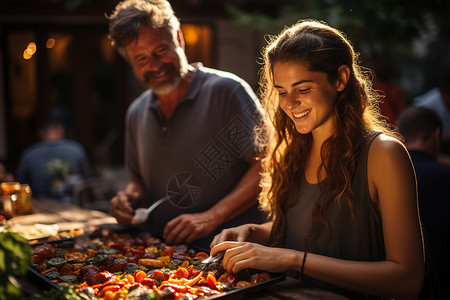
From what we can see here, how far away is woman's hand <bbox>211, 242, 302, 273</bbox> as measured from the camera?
1.53 m

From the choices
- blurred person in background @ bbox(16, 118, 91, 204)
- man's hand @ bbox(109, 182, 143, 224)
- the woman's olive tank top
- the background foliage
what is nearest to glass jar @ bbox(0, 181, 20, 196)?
man's hand @ bbox(109, 182, 143, 224)

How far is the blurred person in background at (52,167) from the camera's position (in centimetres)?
475

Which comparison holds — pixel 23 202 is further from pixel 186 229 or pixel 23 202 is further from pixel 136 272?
pixel 136 272

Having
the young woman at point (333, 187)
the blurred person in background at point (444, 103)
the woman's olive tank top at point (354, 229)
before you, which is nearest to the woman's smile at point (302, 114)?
the young woman at point (333, 187)

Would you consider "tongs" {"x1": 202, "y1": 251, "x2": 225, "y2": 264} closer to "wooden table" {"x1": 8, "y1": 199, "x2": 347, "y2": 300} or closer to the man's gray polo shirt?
"wooden table" {"x1": 8, "y1": 199, "x2": 347, "y2": 300}

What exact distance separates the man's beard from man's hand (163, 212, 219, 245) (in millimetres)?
729

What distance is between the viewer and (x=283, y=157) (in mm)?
1986

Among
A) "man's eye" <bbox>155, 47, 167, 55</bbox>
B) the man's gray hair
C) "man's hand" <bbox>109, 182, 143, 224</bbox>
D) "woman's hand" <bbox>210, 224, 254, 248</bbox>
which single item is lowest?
"man's hand" <bbox>109, 182, 143, 224</bbox>

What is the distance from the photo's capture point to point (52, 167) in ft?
15.6

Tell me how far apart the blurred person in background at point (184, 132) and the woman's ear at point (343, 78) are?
0.78 metres

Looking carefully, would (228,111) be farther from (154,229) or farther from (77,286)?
(77,286)

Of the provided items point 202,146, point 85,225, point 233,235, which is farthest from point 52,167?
point 233,235

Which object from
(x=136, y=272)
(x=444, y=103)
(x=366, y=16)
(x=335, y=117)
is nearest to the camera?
(x=136, y=272)

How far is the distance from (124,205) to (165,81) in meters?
0.68
